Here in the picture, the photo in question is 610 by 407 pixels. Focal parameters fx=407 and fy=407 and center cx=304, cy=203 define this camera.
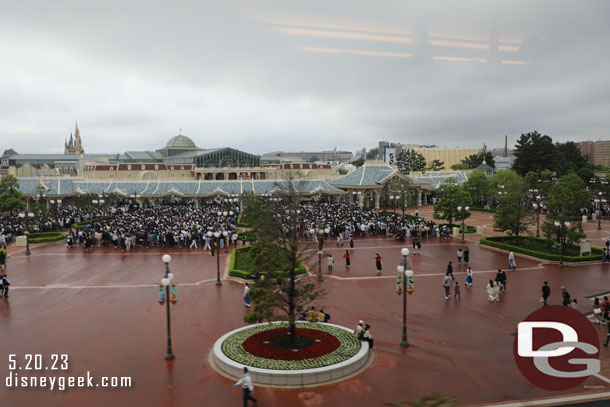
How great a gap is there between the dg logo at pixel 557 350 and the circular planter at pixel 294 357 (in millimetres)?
4469

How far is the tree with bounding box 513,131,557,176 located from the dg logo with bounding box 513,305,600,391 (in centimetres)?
5937

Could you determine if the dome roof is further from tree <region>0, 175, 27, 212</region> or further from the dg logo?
the dg logo

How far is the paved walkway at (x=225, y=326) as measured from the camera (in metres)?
9.86

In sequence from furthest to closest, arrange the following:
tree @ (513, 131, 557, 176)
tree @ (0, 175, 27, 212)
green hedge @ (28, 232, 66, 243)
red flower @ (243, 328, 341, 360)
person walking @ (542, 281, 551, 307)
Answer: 1. tree @ (513, 131, 557, 176)
2. tree @ (0, 175, 27, 212)
3. green hedge @ (28, 232, 66, 243)
4. person walking @ (542, 281, 551, 307)
5. red flower @ (243, 328, 341, 360)

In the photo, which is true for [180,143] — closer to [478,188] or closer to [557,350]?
[478,188]

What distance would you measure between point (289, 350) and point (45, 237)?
27701 mm

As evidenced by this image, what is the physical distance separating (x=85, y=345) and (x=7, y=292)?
25.4ft

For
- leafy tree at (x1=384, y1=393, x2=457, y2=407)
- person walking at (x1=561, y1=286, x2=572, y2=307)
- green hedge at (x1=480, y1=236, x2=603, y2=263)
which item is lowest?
person walking at (x1=561, y1=286, x2=572, y2=307)

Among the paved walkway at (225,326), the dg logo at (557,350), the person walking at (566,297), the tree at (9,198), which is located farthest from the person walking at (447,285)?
the tree at (9,198)

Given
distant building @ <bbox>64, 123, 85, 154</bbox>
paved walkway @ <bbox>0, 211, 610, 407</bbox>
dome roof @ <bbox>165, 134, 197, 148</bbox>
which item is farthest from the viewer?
distant building @ <bbox>64, 123, 85, 154</bbox>

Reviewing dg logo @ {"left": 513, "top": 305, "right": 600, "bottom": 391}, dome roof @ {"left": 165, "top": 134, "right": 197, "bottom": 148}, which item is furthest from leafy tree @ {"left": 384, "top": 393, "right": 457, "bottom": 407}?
dome roof @ {"left": 165, "top": 134, "right": 197, "bottom": 148}

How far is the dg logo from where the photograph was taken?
34.7ft

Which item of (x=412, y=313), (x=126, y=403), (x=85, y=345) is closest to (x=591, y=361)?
(x=412, y=313)

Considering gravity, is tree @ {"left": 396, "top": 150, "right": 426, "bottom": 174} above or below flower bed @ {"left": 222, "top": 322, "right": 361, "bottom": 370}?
above
